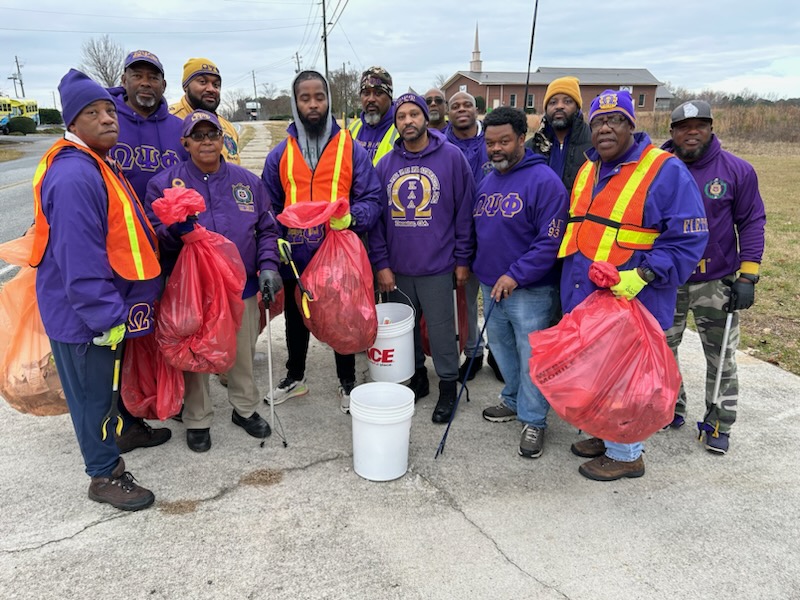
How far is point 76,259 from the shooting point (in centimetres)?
233

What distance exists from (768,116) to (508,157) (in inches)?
1108

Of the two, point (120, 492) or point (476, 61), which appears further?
point (476, 61)

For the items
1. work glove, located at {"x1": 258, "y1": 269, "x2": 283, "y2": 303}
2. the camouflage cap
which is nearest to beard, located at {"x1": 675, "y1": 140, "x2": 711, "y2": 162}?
the camouflage cap

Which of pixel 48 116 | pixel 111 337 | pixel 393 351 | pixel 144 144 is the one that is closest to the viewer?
pixel 111 337

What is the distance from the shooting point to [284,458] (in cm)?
324

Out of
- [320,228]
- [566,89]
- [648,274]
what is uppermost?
[566,89]

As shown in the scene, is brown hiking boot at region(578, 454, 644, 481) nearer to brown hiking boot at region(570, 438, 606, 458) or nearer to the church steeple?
brown hiking boot at region(570, 438, 606, 458)

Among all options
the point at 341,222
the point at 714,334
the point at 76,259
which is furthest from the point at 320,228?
the point at 714,334

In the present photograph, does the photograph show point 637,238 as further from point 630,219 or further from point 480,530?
point 480,530

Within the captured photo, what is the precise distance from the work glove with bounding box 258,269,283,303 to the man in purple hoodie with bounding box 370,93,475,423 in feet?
2.36

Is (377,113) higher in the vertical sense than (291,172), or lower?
higher

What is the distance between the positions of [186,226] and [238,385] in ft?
3.69

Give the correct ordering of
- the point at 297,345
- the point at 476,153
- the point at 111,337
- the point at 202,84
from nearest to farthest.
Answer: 1. the point at 111,337
2. the point at 202,84
3. the point at 297,345
4. the point at 476,153

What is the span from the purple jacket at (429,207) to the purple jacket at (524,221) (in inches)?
8.3
